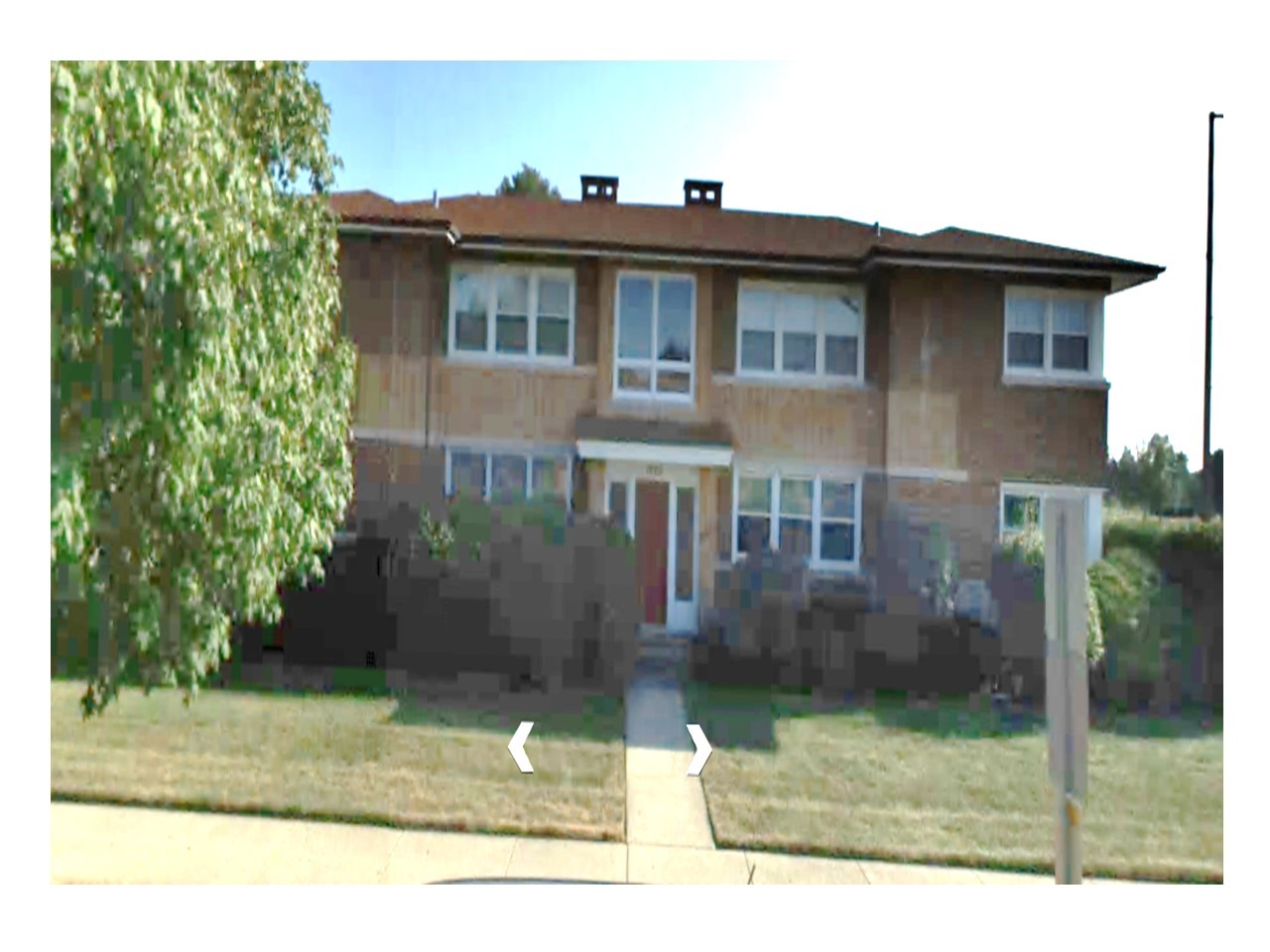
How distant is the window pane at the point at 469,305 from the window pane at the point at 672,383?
52.2 inches

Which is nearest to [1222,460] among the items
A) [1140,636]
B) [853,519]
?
[1140,636]

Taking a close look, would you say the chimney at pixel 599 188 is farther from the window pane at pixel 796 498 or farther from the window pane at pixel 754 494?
the window pane at pixel 796 498

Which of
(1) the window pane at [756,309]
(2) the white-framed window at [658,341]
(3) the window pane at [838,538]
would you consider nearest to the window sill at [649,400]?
(2) the white-framed window at [658,341]

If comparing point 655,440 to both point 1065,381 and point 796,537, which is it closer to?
point 796,537

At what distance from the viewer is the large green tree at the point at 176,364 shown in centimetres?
521

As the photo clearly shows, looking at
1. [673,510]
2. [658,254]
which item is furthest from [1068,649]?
[658,254]

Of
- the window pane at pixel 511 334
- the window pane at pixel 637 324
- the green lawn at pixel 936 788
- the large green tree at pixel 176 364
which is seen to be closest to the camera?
the large green tree at pixel 176 364

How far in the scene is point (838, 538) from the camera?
7.61 metres

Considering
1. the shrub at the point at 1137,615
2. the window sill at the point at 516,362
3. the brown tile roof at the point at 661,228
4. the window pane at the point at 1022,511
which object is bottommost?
the shrub at the point at 1137,615

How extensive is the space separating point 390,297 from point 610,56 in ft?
7.31

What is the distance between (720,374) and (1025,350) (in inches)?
85.6

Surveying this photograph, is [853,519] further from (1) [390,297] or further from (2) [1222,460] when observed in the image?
(1) [390,297]

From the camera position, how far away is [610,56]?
678cm

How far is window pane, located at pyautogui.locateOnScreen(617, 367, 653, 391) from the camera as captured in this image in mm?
7848
